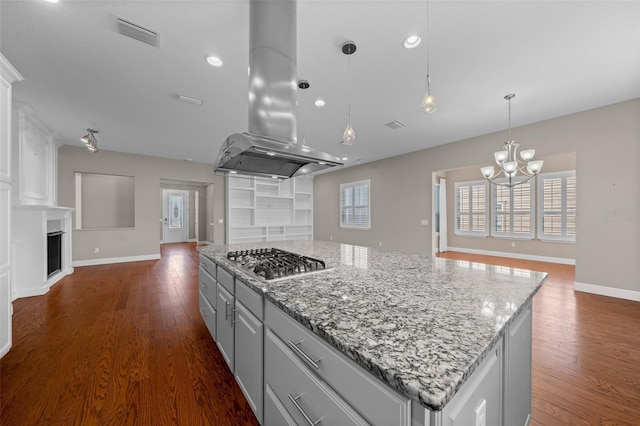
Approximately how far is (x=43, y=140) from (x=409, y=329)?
6.52 m

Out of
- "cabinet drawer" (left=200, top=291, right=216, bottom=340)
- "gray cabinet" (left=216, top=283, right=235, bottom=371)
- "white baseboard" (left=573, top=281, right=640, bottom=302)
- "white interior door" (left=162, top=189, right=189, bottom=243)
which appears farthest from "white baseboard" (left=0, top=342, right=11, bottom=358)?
"white interior door" (left=162, top=189, right=189, bottom=243)

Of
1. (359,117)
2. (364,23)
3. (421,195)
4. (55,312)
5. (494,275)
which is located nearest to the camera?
(494,275)

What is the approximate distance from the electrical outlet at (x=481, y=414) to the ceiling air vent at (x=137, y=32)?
10.2 feet

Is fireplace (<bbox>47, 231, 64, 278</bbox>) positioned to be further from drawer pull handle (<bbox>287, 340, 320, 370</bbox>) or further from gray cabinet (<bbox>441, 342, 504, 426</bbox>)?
gray cabinet (<bbox>441, 342, 504, 426</bbox>)

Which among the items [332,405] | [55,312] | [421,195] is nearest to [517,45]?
[332,405]

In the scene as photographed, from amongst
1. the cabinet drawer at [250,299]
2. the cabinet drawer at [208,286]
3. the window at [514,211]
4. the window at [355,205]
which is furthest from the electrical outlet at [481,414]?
the window at [514,211]

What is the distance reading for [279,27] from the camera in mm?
1675

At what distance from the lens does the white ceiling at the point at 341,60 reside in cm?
187

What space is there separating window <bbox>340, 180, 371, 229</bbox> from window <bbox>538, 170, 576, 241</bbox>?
14.4 ft

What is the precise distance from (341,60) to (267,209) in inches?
218

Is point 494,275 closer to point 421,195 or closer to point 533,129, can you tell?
point 533,129

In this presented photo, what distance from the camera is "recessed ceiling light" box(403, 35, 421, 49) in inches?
83.9

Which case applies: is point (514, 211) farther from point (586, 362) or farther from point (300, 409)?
point (300, 409)

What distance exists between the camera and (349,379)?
71 cm
